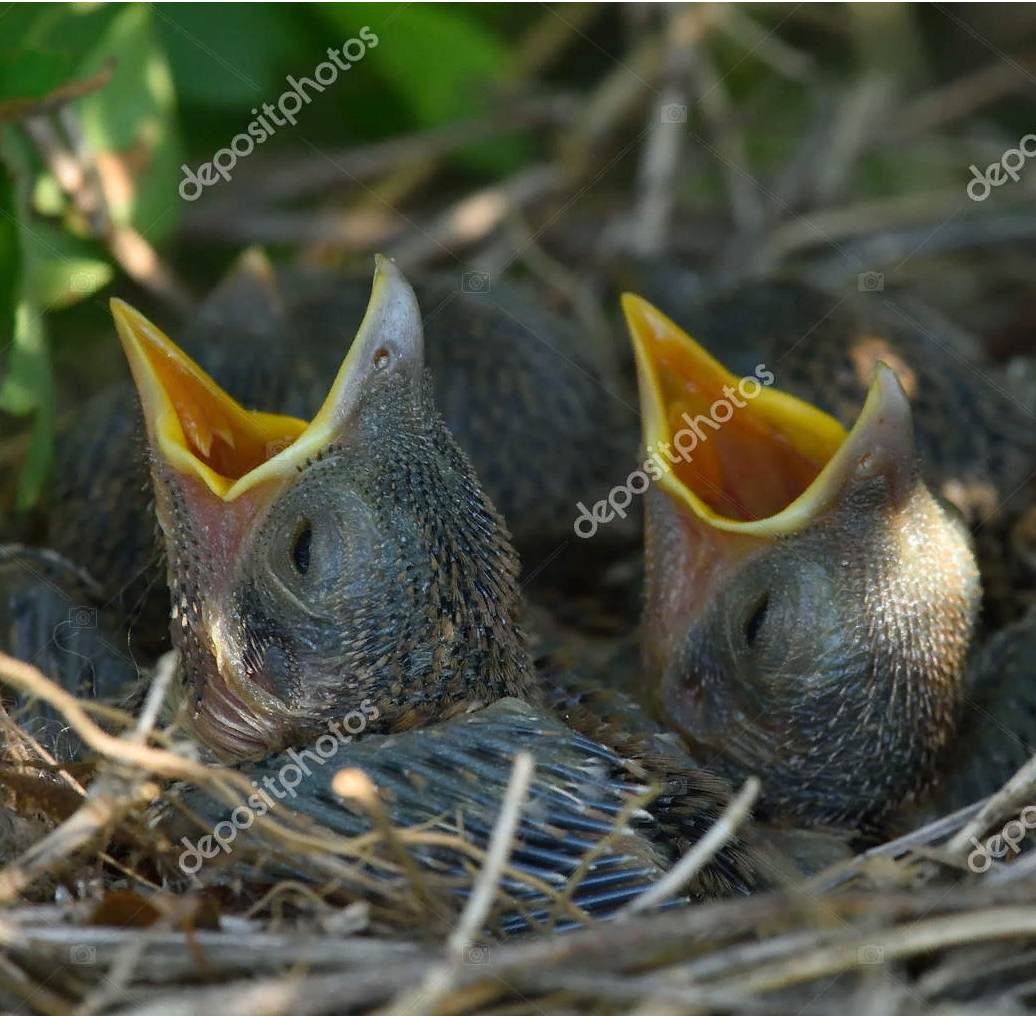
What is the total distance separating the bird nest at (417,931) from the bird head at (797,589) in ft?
0.94

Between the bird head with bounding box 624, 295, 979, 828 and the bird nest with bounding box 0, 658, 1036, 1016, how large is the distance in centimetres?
29

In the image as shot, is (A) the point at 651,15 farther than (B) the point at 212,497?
Yes

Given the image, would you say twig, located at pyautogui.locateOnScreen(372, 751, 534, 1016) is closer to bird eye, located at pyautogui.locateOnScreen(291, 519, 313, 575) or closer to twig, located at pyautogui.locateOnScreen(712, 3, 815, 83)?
bird eye, located at pyautogui.locateOnScreen(291, 519, 313, 575)

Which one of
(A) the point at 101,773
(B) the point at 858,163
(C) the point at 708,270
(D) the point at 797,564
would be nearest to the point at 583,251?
(C) the point at 708,270

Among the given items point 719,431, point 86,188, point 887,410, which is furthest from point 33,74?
point 887,410

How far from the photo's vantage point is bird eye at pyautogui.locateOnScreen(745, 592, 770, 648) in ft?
4.82

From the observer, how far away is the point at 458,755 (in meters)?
1.24

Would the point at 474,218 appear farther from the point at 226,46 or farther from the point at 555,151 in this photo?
the point at 226,46

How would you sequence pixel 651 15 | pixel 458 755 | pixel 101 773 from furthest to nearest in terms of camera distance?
1. pixel 651 15
2. pixel 458 755
3. pixel 101 773

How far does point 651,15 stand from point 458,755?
1.87m

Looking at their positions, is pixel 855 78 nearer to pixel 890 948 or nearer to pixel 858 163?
pixel 858 163

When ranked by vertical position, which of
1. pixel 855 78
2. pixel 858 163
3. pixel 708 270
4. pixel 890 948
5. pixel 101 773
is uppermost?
pixel 855 78

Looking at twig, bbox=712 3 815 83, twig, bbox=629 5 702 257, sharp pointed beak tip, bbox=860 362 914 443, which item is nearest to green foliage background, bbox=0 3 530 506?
twig, bbox=629 5 702 257

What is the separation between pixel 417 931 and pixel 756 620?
57 centimetres
